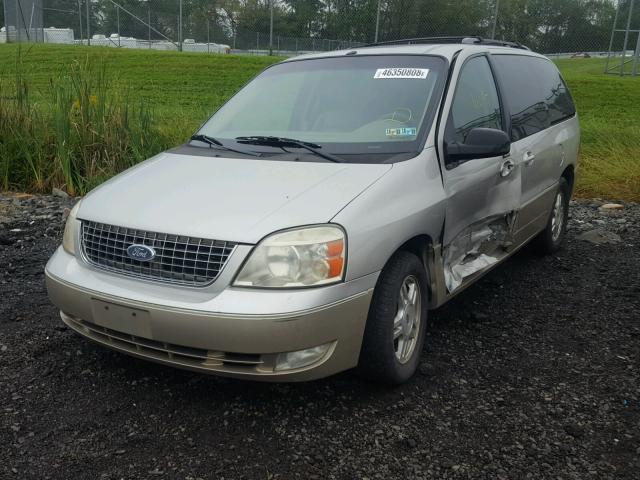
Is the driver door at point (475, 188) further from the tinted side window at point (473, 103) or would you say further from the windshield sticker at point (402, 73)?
the windshield sticker at point (402, 73)

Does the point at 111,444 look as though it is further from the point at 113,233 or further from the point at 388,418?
the point at 388,418

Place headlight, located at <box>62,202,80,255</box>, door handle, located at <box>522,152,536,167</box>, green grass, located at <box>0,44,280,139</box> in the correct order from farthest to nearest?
green grass, located at <box>0,44,280,139</box> < door handle, located at <box>522,152,536,167</box> < headlight, located at <box>62,202,80,255</box>

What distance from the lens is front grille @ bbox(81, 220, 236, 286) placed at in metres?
2.80

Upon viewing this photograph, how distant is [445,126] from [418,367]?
1334mm

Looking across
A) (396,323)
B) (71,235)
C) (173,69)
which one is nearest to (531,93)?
(396,323)

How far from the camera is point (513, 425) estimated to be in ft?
9.88

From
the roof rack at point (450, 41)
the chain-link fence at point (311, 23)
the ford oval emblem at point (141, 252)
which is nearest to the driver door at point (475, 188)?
the roof rack at point (450, 41)

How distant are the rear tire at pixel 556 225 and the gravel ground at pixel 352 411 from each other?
4.10 ft

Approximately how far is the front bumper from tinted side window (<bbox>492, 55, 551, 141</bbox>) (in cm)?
226

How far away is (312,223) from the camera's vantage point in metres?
2.83

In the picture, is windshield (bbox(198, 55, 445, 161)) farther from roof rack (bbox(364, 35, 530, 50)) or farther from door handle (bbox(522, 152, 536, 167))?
door handle (bbox(522, 152, 536, 167))

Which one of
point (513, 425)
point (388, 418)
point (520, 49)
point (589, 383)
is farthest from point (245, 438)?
point (520, 49)

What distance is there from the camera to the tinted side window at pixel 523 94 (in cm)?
458

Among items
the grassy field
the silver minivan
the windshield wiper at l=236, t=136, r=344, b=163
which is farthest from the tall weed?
the windshield wiper at l=236, t=136, r=344, b=163
